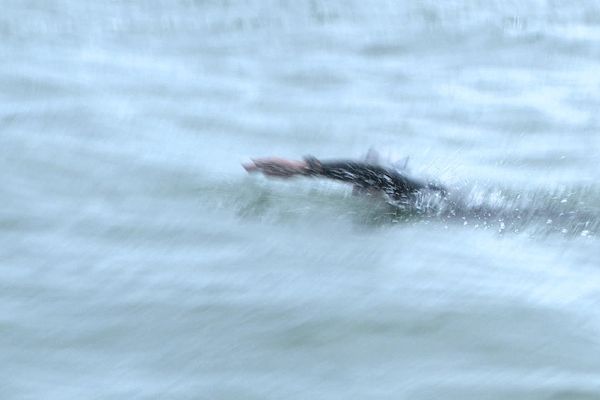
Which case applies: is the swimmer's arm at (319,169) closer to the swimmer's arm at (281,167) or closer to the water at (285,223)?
the swimmer's arm at (281,167)

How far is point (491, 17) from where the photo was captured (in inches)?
545

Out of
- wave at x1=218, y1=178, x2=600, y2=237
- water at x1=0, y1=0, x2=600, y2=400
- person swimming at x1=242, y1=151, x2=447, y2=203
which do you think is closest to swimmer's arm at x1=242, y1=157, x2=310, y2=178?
person swimming at x1=242, y1=151, x2=447, y2=203

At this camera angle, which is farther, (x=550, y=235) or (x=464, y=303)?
(x=550, y=235)

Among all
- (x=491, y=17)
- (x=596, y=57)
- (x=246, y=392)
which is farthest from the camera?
(x=491, y=17)

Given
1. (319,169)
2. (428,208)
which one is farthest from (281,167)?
(428,208)

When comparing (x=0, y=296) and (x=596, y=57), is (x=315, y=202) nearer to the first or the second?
(x=0, y=296)

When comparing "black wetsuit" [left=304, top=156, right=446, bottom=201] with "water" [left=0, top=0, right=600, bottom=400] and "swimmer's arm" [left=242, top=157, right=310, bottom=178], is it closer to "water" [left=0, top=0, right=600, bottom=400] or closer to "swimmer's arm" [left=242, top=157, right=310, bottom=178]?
"swimmer's arm" [left=242, top=157, right=310, bottom=178]

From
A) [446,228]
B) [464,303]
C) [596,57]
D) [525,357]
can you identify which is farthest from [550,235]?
[596,57]

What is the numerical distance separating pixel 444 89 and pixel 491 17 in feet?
9.62

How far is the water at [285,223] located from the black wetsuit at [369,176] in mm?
225

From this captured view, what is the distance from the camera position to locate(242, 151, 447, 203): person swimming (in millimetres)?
6672

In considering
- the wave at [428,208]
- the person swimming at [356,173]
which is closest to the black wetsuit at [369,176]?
the person swimming at [356,173]

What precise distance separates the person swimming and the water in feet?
0.71

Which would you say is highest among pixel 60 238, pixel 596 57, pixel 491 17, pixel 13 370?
pixel 491 17
